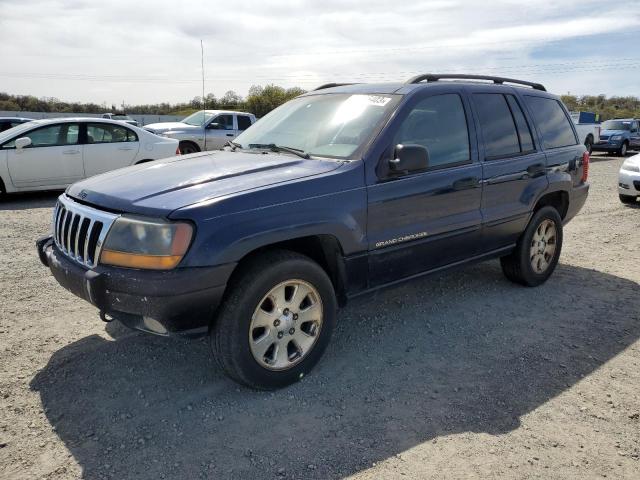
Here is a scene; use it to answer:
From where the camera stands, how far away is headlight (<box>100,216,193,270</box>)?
9.05 ft

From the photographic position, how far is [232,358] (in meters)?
2.97

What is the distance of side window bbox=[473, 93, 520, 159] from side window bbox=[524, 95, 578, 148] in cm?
46

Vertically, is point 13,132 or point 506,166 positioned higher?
point 13,132

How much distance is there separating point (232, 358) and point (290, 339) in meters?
0.41

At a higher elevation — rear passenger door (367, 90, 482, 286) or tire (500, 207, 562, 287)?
rear passenger door (367, 90, 482, 286)

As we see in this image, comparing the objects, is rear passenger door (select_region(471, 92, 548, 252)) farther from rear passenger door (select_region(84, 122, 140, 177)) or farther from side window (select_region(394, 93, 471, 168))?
rear passenger door (select_region(84, 122, 140, 177))

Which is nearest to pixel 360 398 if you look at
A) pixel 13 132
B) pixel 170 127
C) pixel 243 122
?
pixel 13 132

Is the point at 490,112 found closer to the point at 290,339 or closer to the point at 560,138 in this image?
the point at 560,138

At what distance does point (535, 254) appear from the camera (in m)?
5.11

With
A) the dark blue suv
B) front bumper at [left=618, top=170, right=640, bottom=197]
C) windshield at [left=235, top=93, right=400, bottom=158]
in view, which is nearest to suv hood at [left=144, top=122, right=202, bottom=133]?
front bumper at [left=618, top=170, right=640, bottom=197]

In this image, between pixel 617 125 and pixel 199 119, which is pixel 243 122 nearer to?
pixel 199 119

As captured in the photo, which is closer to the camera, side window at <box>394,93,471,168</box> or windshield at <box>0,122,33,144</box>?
side window at <box>394,93,471,168</box>

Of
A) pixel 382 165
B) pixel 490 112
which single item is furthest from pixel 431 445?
pixel 490 112

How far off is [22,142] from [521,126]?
826 cm
